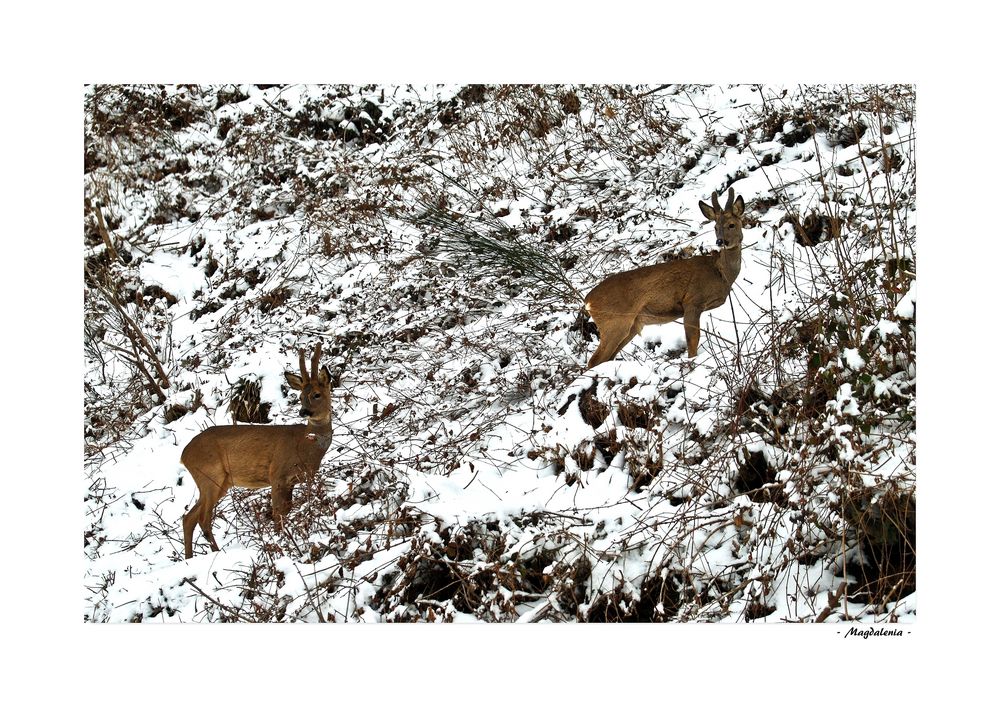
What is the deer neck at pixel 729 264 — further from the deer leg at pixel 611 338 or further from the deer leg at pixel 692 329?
the deer leg at pixel 611 338

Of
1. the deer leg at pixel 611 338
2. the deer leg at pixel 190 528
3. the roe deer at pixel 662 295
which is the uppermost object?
the roe deer at pixel 662 295

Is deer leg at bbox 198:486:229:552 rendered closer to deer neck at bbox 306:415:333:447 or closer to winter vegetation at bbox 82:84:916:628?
winter vegetation at bbox 82:84:916:628

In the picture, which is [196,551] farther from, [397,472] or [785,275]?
[785,275]

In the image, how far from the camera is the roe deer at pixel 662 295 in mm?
4906

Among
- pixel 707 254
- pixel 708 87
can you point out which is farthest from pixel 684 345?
pixel 708 87

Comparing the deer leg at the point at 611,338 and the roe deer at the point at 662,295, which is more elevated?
the roe deer at the point at 662,295

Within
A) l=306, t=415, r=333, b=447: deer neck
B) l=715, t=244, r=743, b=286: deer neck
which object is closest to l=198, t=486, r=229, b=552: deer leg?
l=306, t=415, r=333, b=447: deer neck

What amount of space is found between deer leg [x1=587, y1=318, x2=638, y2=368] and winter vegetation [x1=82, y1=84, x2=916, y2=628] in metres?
0.05

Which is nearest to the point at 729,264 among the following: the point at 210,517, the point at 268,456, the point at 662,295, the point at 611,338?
the point at 662,295

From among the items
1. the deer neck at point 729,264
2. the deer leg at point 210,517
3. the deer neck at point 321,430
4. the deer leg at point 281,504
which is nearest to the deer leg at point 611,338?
the deer neck at point 729,264

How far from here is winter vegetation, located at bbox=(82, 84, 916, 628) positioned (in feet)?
15.8

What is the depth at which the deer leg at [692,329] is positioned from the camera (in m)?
4.90

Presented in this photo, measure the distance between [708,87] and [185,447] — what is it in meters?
2.83

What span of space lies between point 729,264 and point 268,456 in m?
2.21
